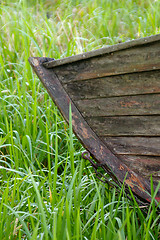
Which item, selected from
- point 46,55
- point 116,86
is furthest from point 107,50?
point 46,55

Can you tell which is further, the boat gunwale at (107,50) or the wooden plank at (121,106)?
the wooden plank at (121,106)

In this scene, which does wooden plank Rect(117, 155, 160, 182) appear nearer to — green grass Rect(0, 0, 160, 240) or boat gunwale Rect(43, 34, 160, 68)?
green grass Rect(0, 0, 160, 240)

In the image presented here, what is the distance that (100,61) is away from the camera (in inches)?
52.9

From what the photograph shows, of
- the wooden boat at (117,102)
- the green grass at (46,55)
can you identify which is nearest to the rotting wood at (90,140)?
the wooden boat at (117,102)

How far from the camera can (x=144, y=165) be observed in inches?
56.4

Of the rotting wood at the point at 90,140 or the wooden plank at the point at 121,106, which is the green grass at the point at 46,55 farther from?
the wooden plank at the point at 121,106

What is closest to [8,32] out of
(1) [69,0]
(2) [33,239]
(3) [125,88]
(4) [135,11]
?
(1) [69,0]

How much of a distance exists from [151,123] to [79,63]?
18.5 inches

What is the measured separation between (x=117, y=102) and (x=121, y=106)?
0.03 meters

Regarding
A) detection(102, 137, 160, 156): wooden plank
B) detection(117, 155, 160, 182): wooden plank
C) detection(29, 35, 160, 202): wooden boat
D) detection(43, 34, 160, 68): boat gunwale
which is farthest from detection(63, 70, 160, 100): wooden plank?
detection(117, 155, 160, 182): wooden plank

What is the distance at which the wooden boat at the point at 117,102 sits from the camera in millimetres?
1263

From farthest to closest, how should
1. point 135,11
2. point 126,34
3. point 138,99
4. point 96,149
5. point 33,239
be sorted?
point 135,11 < point 126,34 < point 96,149 < point 138,99 < point 33,239

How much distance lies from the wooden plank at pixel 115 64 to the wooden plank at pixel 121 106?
13 centimetres

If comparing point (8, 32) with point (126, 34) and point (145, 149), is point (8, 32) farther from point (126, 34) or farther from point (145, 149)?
point (145, 149)
